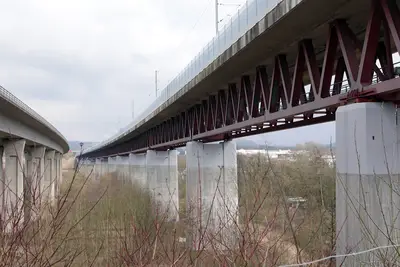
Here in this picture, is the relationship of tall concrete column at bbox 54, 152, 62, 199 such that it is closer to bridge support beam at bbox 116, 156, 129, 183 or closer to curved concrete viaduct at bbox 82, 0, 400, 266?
curved concrete viaduct at bbox 82, 0, 400, 266

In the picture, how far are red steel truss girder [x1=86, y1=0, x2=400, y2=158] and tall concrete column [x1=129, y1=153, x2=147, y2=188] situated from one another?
23817mm

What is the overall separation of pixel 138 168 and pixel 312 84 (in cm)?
4136

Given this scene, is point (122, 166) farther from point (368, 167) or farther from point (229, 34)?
point (368, 167)

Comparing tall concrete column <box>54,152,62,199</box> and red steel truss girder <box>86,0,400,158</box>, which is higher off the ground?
red steel truss girder <box>86,0,400,158</box>

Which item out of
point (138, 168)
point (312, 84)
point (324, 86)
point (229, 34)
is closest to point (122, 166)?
point (138, 168)

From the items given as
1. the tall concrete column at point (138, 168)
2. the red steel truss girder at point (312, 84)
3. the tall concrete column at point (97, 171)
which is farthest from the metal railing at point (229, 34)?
the tall concrete column at point (97, 171)

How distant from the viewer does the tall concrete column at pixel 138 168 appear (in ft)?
158

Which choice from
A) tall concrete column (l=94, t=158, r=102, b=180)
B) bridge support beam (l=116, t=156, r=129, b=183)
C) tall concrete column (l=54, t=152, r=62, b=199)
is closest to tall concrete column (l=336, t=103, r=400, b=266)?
tall concrete column (l=54, t=152, r=62, b=199)

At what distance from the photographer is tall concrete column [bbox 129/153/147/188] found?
48278 millimetres

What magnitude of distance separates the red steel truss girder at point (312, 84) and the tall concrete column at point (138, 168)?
938 inches

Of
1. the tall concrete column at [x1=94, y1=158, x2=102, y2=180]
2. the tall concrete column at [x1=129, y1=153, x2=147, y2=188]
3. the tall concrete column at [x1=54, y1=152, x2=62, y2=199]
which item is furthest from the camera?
the tall concrete column at [x1=94, y1=158, x2=102, y2=180]

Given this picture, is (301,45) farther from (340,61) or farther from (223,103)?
(223,103)

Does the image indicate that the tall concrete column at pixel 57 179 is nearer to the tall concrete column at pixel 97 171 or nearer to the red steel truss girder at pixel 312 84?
the tall concrete column at pixel 97 171

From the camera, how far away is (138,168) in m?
50.7
